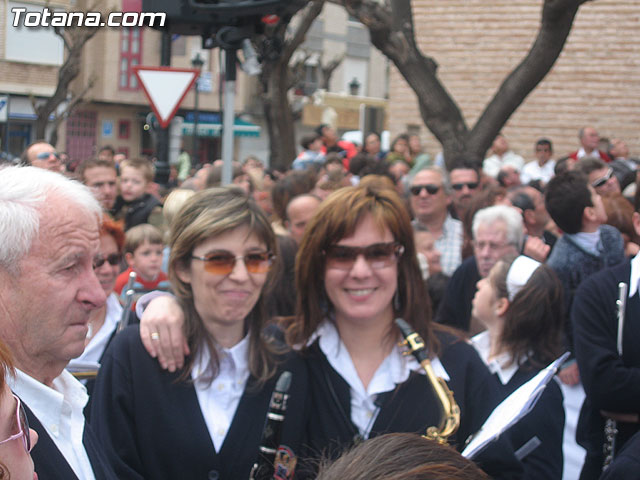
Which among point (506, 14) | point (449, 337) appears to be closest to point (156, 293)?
point (449, 337)

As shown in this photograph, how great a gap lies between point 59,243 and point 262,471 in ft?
3.25

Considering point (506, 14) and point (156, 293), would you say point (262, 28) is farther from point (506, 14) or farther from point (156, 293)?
point (506, 14)

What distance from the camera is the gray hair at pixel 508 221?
207 inches

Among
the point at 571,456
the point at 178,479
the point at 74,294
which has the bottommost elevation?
the point at 571,456

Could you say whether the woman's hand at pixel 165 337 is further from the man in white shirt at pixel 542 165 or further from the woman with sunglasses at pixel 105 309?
the man in white shirt at pixel 542 165

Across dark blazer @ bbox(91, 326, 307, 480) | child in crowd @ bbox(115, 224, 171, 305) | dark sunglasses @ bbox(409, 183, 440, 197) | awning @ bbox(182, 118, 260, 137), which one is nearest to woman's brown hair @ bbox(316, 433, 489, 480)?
dark blazer @ bbox(91, 326, 307, 480)

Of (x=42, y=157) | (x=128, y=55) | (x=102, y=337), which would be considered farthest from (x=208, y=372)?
(x=128, y=55)

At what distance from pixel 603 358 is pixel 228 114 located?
2839mm

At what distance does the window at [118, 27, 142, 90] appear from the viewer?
39031mm

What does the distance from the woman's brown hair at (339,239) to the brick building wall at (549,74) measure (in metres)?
15.6

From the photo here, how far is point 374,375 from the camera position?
119 inches

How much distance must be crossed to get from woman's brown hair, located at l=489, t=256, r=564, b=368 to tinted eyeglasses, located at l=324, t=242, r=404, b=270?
87 cm

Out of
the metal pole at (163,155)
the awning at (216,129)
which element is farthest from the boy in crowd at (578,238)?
the awning at (216,129)

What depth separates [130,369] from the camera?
2.84 m
